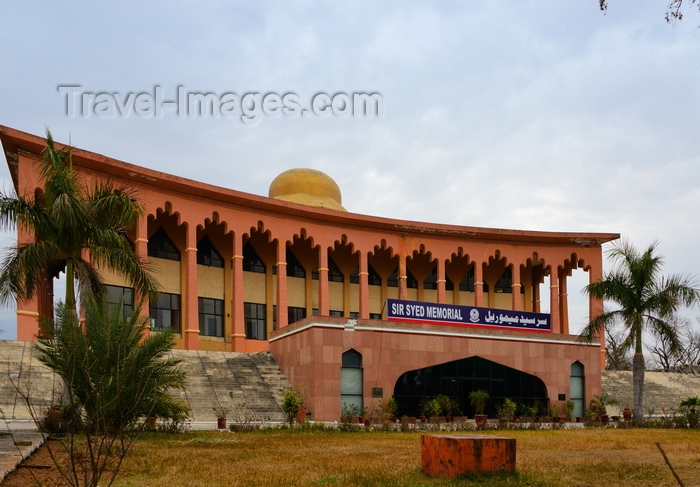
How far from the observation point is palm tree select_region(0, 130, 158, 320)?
63.3ft

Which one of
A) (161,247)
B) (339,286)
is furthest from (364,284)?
(161,247)

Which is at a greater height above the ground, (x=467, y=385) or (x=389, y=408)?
(x=467, y=385)

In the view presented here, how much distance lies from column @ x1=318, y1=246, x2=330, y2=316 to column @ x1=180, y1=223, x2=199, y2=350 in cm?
722

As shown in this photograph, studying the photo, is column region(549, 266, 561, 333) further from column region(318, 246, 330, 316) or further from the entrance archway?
column region(318, 246, 330, 316)

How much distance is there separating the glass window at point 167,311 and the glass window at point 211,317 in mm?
1539

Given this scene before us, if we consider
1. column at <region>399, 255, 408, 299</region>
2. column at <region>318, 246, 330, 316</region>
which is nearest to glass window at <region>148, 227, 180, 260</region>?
column at <region>318, 246, 330, 316</region>

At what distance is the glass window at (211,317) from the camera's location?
40156mm

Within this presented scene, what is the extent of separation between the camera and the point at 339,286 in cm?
4612

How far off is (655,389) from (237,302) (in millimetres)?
23223

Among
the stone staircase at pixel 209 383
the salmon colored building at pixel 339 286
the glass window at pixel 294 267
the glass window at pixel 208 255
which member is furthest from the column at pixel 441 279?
the stone staircase at pixel 209 383

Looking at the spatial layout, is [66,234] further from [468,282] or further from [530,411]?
[468,282]

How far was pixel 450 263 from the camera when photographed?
160 ft

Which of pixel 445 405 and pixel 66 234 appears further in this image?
pixel 445 405

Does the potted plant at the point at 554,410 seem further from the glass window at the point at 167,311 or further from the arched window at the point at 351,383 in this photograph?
the glass window at the point at 167,311
